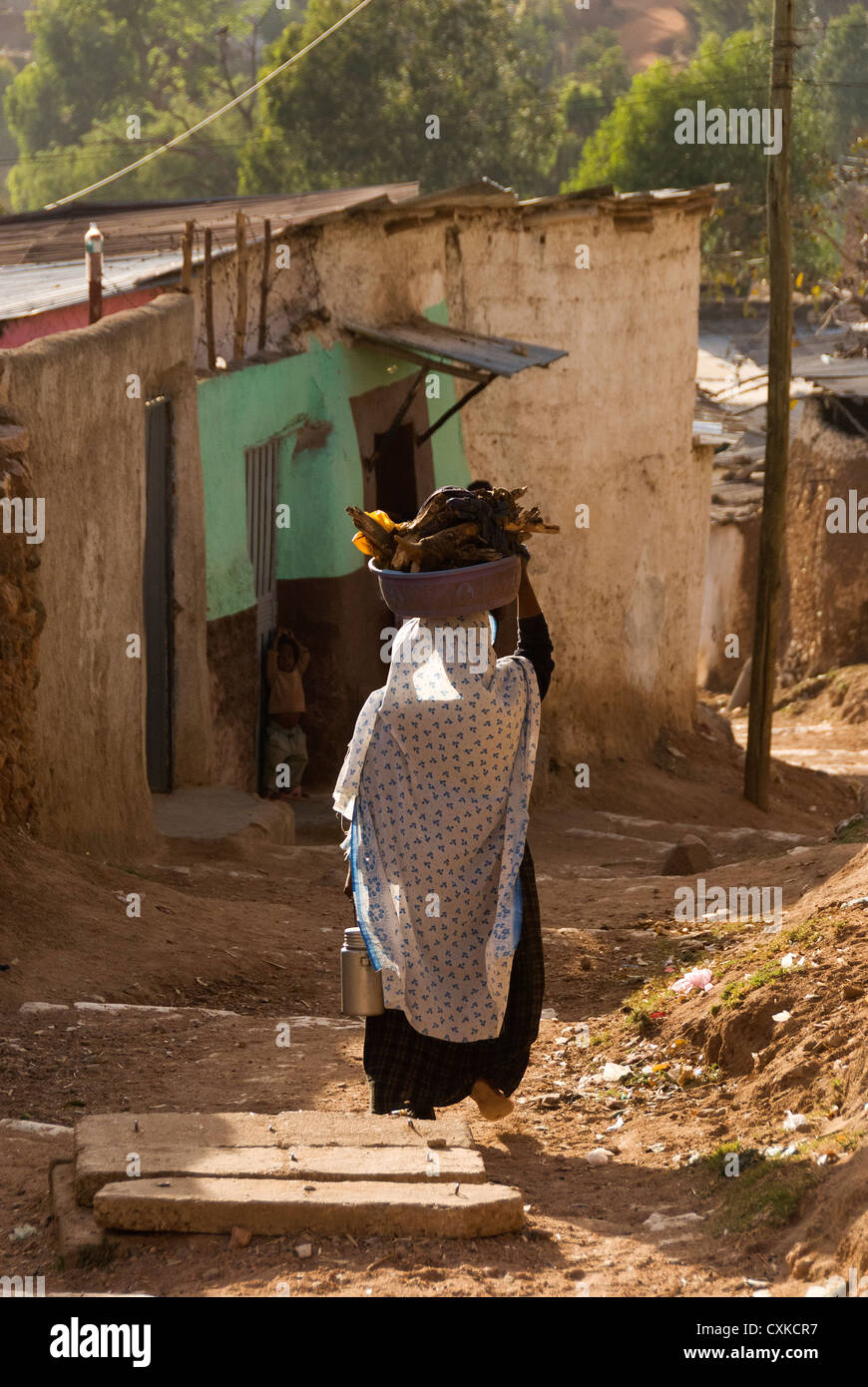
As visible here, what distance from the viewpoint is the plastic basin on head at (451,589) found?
4.11m

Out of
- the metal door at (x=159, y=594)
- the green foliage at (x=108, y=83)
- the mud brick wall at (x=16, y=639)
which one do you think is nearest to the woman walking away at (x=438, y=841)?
the mud brick wall at (x=16, y=639)

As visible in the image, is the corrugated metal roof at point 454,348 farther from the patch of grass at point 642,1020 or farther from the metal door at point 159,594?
the patch of grass at point 642,1020

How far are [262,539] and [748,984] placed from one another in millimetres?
5840

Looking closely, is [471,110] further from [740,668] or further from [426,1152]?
[426,1152]

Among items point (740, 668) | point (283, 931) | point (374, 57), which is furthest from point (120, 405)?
point (374, 57)

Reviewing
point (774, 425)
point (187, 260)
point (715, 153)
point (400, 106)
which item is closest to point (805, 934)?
point (187, 260)

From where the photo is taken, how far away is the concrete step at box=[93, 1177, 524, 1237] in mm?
3361

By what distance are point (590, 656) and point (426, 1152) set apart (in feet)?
32.5

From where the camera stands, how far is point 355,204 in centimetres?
1014

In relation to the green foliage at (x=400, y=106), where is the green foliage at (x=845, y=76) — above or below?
above

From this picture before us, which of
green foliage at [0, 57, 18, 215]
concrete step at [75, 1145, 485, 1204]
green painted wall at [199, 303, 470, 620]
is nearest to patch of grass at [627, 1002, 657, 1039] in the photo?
concrete step at [75, 1145, 485, 1204]

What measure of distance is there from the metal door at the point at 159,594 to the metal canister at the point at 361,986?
441 centimetres

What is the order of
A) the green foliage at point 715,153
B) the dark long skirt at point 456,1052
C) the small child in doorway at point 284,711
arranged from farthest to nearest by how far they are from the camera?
1. the green foliage at point 715,153
2. the small child in doorway at point 284,711
3. the dark long skirt at point 456,1052

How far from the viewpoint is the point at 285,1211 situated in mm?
3375
